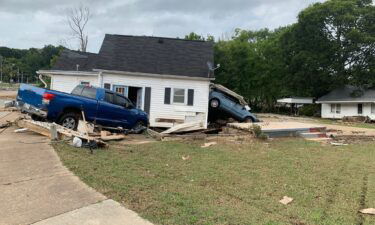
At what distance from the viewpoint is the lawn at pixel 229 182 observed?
17.8 feet

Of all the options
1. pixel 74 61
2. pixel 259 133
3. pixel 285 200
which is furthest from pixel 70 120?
pixel 74 61

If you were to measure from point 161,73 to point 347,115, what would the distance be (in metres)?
35.0

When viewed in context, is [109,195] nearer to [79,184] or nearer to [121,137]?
[79,184]

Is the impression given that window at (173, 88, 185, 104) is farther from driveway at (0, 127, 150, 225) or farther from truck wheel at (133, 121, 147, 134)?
driveway at (0, 127, 150, 225)

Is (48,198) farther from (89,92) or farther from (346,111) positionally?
(346,111)

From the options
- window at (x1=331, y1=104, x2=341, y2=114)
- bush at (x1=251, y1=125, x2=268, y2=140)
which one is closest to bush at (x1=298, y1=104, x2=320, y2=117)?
window at (x1=331, y1=104, x2=341, y2=114)

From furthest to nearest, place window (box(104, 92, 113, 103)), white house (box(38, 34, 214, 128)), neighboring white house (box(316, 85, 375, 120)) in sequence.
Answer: neighboring white house (box(316, 85, 375, 120)), white house (box(38, 34, 214, 128)), window (box(104, 92, 113, 103))

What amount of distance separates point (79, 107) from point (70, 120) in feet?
1.93

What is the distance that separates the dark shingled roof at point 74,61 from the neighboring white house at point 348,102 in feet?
110

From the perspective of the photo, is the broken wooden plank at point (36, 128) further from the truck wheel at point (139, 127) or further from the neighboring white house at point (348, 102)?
the neighboring white house at point (348, 102)

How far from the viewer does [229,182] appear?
24.4 ft

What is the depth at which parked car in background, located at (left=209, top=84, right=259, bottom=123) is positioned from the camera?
21.3 meters

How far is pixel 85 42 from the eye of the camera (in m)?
50.8

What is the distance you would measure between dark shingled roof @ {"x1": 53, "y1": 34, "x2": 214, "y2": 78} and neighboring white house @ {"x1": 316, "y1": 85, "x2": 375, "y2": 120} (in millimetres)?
29712
